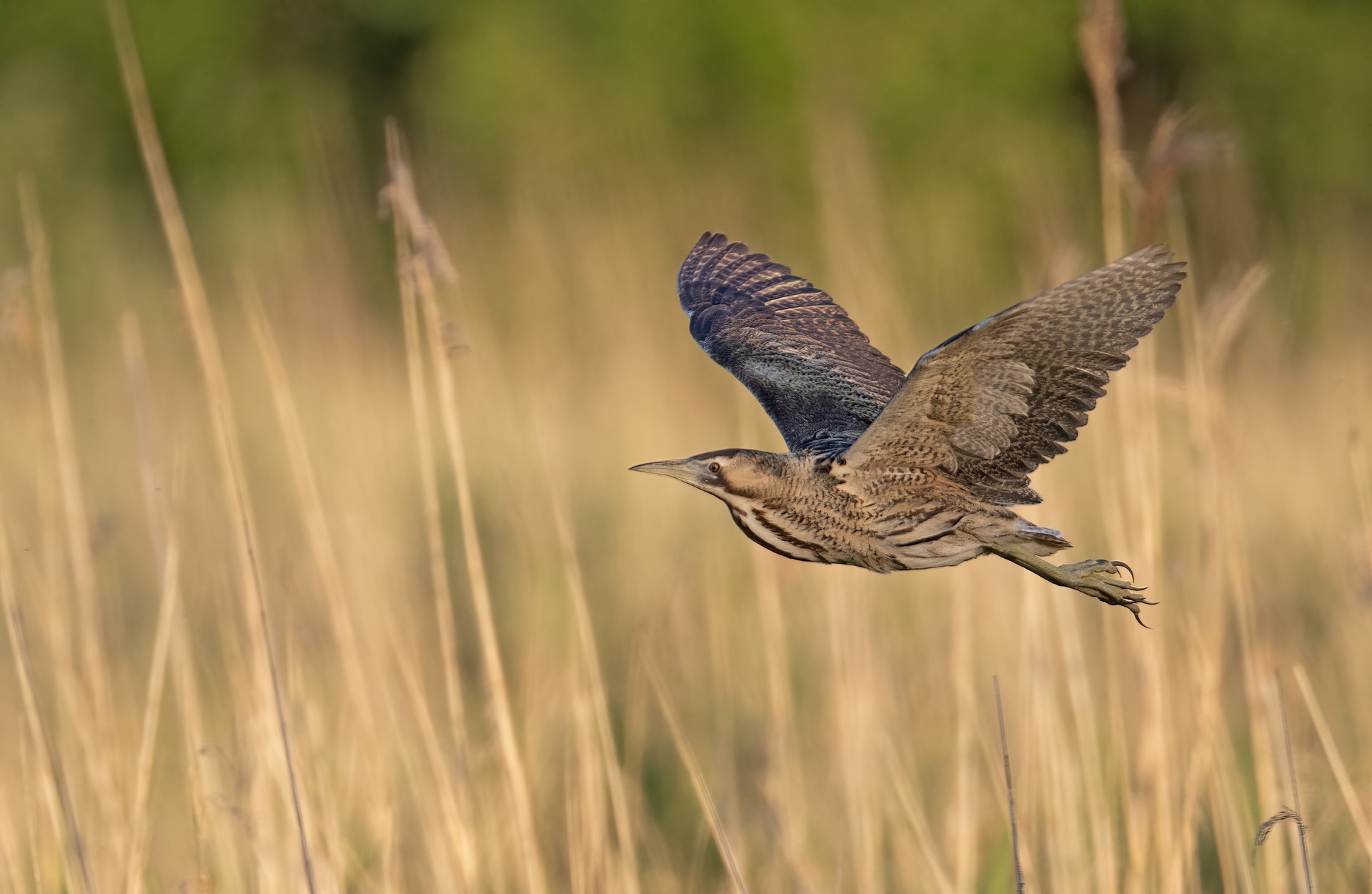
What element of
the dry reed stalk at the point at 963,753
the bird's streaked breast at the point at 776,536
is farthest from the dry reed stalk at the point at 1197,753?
the bird's streaked breast at the point at 776,536

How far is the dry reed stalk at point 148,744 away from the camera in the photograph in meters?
2.05

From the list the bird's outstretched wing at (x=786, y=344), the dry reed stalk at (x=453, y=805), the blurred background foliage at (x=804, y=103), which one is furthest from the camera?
the blurred background foliage at (x=804, y=103)

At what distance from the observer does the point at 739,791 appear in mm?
3094

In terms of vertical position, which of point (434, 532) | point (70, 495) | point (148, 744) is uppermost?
point (70, 495)

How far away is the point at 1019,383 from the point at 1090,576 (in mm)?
266

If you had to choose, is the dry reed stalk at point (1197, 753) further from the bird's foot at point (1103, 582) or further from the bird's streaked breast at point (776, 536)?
A: the bird's streaked breast at point (776, 536)

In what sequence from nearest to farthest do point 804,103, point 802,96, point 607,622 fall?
point 607,622 < point 804,103 < point 802,96

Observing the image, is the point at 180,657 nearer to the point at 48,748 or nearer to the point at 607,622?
the point at 48,748

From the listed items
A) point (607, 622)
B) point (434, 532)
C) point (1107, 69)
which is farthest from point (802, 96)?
point (434, 532)

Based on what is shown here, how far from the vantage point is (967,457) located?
2.07 metres

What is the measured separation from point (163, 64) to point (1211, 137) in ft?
31.1

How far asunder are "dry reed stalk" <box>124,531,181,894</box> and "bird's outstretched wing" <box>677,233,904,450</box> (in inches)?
34.6

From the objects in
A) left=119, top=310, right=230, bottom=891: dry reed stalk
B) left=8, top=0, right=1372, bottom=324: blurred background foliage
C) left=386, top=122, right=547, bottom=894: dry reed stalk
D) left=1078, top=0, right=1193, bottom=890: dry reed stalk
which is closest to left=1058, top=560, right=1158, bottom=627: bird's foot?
left=1078, top=0, right=1193, bottom=890: dry reed stalk

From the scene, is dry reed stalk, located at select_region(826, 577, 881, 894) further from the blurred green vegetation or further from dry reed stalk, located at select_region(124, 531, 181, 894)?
the blurred green vegetation
